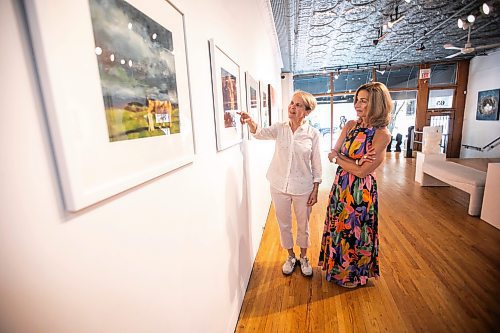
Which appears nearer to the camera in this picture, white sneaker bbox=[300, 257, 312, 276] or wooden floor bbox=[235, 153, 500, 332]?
wooden floor bbox=[235, 153, 500, 332]

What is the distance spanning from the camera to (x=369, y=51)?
24.9 ft

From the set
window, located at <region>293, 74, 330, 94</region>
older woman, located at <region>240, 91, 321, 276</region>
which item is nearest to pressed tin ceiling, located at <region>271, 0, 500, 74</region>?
window, located at <region>293, 74, 330, 94</region>

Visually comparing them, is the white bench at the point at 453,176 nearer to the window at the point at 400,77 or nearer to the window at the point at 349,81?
the window at the point at 400,77

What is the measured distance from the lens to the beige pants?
219 cm

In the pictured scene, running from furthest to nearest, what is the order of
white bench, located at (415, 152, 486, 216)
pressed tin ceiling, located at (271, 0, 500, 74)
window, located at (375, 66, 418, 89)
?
1. window, located at (375, 66, 418, 89)
2. pressed tin ceiling, located at (271, 0, 500, 74)
3. white bench, located at (415, 152, 486, 216)

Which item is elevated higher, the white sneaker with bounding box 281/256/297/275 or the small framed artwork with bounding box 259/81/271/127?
the small framed artwork with bounding box 259/81/271/127

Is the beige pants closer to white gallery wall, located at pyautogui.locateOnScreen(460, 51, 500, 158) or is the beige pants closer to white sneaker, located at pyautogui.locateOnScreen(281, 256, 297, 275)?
white sneaker, located at pyautogui.locateOnScreen(281, 256, 297, 275)

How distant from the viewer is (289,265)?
2449mm

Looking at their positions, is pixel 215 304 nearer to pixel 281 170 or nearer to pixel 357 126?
pixel 281 170

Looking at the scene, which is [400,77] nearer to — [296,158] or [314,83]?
[314,83]

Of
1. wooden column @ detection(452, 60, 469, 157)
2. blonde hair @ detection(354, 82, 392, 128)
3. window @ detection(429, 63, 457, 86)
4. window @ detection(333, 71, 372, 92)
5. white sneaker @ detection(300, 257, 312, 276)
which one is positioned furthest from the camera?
window @ detection(333, 71, 372, 92)

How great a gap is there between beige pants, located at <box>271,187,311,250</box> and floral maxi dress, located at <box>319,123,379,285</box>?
0.20 metres

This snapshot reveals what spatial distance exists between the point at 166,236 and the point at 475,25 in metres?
8.26

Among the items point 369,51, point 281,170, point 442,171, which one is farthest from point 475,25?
point 281,170
